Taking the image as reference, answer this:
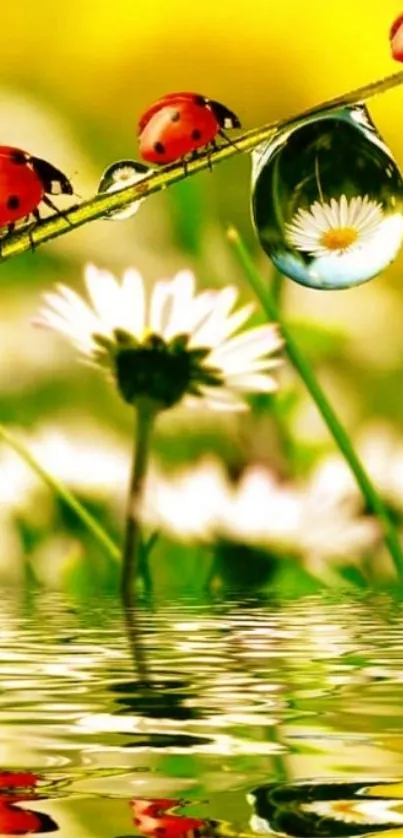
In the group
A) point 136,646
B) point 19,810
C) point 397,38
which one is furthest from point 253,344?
point 19,810

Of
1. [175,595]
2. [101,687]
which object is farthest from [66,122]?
[101,687]

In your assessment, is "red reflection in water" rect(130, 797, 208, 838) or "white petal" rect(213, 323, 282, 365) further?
"white petal" rect(213, 323, 282, 365)

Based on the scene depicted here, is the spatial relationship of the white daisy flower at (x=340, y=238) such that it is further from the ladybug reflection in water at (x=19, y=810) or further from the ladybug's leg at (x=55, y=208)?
the ladybug reflection in water at (x=19, y=810)

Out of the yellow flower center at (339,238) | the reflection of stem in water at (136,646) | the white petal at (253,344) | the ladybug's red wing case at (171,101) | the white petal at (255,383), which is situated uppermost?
the ladybug's red wing case at (171,101)

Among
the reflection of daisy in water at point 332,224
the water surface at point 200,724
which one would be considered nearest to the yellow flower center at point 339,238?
the reflection of daisy in water at point 332,224

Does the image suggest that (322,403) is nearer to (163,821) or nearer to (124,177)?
(124,177)

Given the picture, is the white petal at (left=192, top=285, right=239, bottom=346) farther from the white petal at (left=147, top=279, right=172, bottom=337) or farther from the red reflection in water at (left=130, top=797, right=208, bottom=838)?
the red reflection in water at (left=130, top=797, right=208, bottom=838)

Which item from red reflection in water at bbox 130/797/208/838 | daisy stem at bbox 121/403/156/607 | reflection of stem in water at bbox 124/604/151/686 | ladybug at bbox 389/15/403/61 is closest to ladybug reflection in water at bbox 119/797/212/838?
red reflection in water at bbox 130/797/208/838
